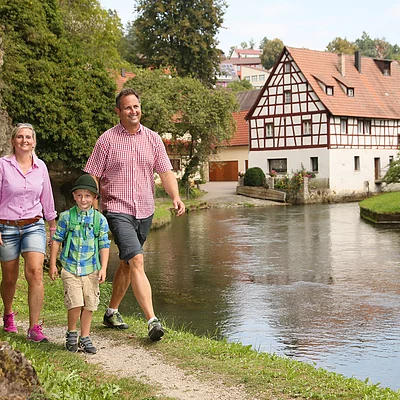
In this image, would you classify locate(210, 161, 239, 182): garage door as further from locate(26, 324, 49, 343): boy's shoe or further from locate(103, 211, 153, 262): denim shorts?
locate(26, 324, 49, 343): boy's shoe

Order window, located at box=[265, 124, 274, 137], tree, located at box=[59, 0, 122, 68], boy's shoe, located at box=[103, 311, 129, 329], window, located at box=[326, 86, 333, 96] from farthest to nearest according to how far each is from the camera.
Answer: window, located at box=[265, 124, 274, 137] < window, located at box=[326, 86, 333, 96] < tree, located at box=[59, 0, 122, 68] < boy's shoe, located at box=[103, 311, 129, 329]

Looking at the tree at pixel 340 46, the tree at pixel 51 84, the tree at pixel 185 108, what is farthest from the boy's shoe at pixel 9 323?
the tree at pixel 340 46

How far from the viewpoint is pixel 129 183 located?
6.73 metres

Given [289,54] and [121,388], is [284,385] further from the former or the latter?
[289,54]

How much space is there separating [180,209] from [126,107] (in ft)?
3.74

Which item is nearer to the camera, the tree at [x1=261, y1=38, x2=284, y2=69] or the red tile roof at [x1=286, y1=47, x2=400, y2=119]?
the red tile roof at [x1=286, y1=47, x2=400, y2=119]

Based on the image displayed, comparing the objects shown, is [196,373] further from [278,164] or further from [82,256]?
[278,164]

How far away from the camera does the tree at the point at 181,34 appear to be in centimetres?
5166

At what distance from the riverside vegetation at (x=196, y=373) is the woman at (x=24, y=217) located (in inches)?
20.2

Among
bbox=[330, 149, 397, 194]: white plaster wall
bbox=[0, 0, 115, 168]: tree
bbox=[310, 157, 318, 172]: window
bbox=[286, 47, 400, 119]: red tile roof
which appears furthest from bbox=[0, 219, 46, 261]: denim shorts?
bbox=[310, 157, 318, 172]: window

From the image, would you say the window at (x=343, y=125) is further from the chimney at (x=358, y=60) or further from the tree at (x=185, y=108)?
the tree at (x=185, y=108)

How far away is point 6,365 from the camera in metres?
4.02

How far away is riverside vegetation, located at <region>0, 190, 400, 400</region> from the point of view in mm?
4758

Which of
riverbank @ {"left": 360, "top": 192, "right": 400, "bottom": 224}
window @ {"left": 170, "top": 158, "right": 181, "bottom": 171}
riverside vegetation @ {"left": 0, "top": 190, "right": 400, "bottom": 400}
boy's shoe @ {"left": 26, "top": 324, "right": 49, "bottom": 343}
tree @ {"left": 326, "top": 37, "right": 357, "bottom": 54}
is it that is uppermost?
tree @ {"left": 326, "top": 37, "right": 357, "bottom": 54}
